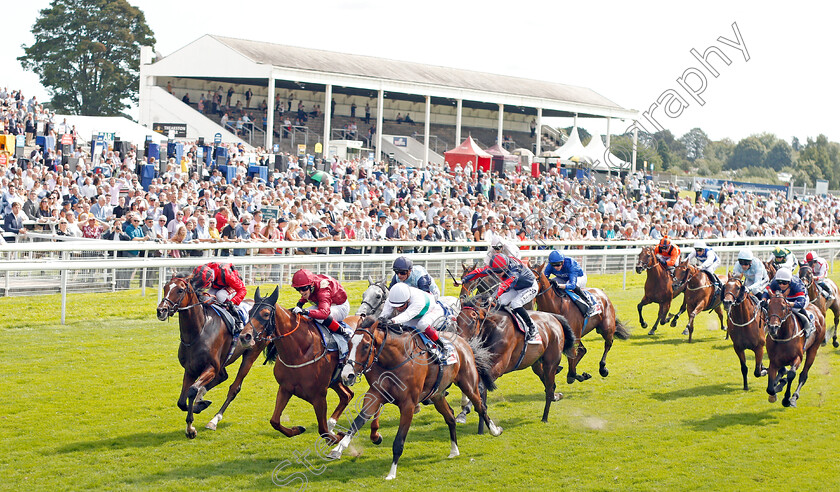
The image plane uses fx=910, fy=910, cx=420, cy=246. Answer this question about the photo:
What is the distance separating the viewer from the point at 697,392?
901 centimetres

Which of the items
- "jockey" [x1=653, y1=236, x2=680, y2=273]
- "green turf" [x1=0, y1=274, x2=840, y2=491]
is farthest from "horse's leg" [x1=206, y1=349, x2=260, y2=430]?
"jockey" [x1=653, y1=236, x2=680, y2=273]

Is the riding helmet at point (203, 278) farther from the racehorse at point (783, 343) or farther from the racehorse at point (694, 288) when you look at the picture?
the racehorse at point (694, 288)

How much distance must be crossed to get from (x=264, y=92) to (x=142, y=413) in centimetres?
2899

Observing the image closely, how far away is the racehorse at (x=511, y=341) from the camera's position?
7570 millimetres

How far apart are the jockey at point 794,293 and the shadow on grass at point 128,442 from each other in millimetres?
5687

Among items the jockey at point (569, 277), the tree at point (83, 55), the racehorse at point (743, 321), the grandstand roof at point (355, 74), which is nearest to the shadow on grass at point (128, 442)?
the jockey at point (569, 277)

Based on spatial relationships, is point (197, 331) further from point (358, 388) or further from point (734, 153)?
point (734, 153)

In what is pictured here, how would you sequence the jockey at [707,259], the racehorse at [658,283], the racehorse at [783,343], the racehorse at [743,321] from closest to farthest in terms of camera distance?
the racehorse at [783,343], the racehorse at [743,321], the jockey at [707,259], the racehorse at [658,283]

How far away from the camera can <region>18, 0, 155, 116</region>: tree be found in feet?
141

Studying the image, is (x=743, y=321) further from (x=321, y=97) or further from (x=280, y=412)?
(x=321, y=97)

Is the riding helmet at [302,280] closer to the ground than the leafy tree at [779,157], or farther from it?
closer to the ground

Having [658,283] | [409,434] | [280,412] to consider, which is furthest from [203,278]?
Answer: [658,283]

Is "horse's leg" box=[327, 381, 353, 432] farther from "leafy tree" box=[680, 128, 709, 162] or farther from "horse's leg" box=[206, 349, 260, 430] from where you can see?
"leafy tree" box=[680, 128, 709, 162]

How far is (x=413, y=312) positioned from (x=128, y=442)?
2268 millimetres
